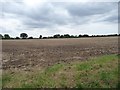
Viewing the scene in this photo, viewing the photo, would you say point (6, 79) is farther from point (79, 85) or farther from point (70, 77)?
point (79, 85)

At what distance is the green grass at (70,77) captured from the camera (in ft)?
38.4

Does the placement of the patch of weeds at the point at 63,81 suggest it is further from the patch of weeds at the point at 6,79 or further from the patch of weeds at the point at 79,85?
the patch of weeds at the point at 6,79

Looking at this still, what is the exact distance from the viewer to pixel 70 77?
1270cm

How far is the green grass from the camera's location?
11719mm

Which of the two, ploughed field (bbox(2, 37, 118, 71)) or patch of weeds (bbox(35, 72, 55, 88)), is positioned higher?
ploughed field (bbox(2, 37, 118, 71))

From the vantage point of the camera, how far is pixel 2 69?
A: 609 inches

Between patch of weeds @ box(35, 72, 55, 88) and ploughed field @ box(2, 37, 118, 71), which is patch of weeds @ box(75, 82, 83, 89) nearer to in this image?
patch of weeds @ box(35, 72, 55, 88)

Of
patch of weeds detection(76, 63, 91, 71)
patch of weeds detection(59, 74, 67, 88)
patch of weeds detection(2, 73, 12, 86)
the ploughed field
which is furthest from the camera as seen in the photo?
the ploughed field

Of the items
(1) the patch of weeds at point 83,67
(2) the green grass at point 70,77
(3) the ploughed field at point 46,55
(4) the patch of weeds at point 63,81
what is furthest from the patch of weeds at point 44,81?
(3) the ploughed field at point 46,55

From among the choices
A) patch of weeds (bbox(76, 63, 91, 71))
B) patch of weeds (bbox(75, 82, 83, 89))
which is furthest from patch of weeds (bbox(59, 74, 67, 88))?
patch of weeds (bbox(76, 63, 91, 71))

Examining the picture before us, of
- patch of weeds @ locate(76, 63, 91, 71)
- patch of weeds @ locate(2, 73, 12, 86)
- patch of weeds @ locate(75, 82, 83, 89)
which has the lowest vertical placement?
patch of weeds @ locate(75, 82, 83, 89)

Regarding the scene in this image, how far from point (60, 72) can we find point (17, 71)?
299 centimetres

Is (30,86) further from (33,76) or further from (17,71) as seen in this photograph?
(17,71)

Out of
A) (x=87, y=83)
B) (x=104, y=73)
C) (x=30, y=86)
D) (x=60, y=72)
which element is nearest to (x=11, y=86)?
(x=30, y=86)
